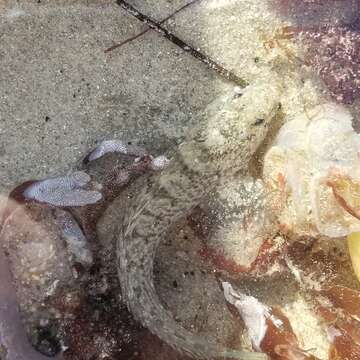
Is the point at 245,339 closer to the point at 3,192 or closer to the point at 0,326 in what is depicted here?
the point at 0,326

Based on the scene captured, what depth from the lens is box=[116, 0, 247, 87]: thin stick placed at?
15.1ft

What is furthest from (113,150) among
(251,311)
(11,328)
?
(251,311)

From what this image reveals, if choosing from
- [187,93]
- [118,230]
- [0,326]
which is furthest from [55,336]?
[187,93]

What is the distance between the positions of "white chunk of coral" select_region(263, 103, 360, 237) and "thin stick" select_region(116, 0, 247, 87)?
0.60 m

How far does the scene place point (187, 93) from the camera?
466 centimetres

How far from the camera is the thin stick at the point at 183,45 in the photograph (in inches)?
182

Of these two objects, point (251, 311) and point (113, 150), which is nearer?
point (251, 311)

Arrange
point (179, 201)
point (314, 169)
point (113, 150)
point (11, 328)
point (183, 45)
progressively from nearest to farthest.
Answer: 1. point (11, 328)
2. point (314, 169)
3. point (179, 201)
4. point (113, 150)
5. point (183, 45)

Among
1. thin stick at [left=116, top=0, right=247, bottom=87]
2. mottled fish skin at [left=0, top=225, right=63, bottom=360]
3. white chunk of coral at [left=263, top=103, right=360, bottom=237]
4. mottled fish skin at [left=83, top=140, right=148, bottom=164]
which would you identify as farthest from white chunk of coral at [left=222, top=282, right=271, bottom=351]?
thin stick at [left=116, top=0, right=247, bottom=87]

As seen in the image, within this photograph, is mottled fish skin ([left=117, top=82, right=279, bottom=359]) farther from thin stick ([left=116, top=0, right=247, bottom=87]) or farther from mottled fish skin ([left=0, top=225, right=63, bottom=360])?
mottled fish skin ([left=0, top=225, right=63, bottom=360])

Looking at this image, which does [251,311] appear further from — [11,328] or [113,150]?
[11,328]

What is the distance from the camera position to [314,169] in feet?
13.3

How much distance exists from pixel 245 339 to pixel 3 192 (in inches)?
83.3

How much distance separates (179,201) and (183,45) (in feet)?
4.23
